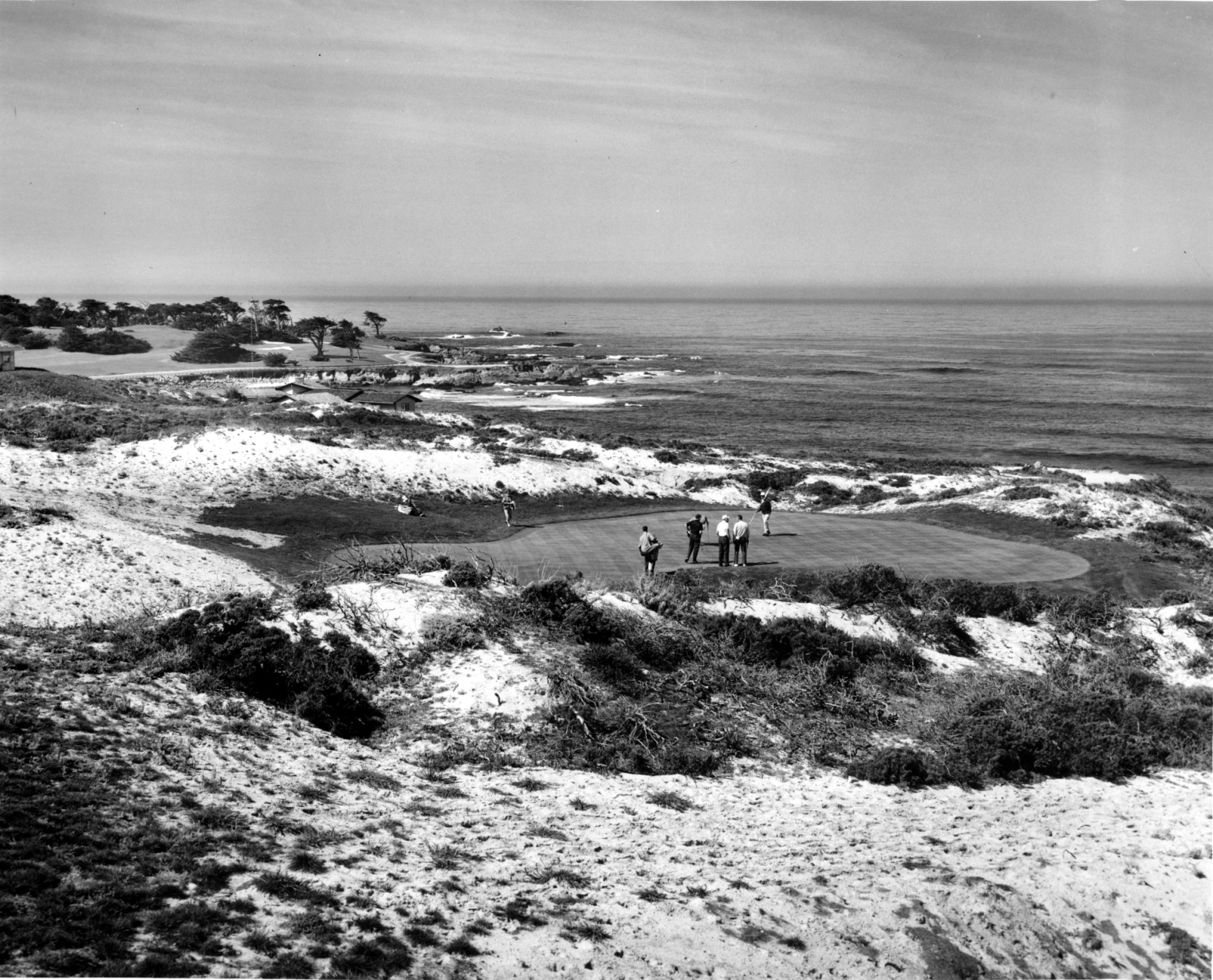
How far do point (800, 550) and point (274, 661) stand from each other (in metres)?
13.3

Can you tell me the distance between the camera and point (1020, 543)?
972 inches

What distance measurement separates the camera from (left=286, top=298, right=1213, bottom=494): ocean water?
2127 inches

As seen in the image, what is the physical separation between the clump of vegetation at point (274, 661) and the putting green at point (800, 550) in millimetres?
5505

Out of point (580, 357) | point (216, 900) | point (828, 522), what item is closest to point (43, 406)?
point (828, 522)

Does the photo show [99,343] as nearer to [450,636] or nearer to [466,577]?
[466,577]

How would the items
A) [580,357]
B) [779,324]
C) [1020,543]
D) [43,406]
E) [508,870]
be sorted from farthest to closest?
[779,324] → [580,357] → [43,406] → [1020,543] → [508,870]

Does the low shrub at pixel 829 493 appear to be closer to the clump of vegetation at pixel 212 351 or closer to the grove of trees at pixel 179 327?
the clump of vegetation at pixel 212 351

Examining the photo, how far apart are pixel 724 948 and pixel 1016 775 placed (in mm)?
5991

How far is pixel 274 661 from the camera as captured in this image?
42.5ft

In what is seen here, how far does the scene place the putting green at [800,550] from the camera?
2062cm

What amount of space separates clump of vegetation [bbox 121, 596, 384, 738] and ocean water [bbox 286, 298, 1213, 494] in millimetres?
39025

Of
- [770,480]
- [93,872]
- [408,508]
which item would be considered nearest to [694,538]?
[408,508]

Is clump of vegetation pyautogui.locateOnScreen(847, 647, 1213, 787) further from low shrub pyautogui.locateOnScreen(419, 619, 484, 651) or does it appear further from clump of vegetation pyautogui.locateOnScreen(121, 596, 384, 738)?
clump of vegetation pyautogui.locateOnScreen(121, 596, 384, 738)

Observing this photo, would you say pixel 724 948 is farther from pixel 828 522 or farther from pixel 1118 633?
pixel 828 522
